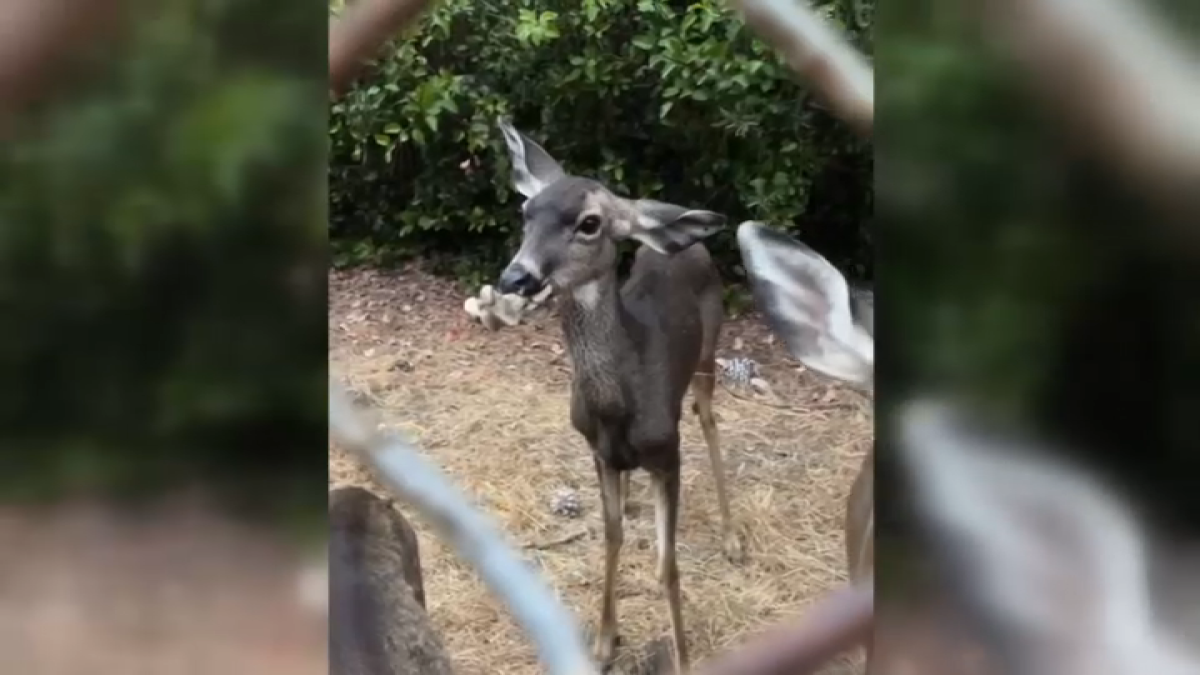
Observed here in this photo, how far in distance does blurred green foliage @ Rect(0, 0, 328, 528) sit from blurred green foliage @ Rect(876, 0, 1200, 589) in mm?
359

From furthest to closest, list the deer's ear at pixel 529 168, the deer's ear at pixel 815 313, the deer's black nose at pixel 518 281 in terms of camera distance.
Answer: the deer's ear at pixel 529 168 < the deer's black nose at pixel 518 281 < the deer's ear at pixel 815 313

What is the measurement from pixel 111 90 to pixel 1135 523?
646 mm

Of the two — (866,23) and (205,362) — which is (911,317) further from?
(866,23)

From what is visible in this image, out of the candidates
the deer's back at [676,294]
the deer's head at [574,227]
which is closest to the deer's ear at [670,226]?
the deer's head at [574,227]

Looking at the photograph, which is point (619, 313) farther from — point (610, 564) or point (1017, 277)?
point (1017, 277)

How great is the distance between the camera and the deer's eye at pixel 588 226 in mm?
1528

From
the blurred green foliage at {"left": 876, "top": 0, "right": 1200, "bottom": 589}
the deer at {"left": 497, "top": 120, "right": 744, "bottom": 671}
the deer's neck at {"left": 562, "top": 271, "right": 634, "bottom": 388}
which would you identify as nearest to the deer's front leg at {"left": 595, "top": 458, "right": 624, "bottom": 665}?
the deer at {"left": 497, "top": 120, "right": 744, "bottom": 671}

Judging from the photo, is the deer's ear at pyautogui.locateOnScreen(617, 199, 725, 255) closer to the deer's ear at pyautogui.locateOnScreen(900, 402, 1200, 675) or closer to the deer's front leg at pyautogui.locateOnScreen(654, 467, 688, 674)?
the deer's front leg at pyautogui.locateOnScreen(654, 467, 688, 674)

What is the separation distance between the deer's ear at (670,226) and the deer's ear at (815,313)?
331 mm

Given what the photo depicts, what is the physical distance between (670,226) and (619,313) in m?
0.20

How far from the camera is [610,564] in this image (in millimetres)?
1819

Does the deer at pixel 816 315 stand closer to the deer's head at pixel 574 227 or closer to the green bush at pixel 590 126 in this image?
the deer's head at pixel 574 227

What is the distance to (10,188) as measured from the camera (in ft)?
2.42

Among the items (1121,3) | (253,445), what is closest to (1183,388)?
(1121,3)
